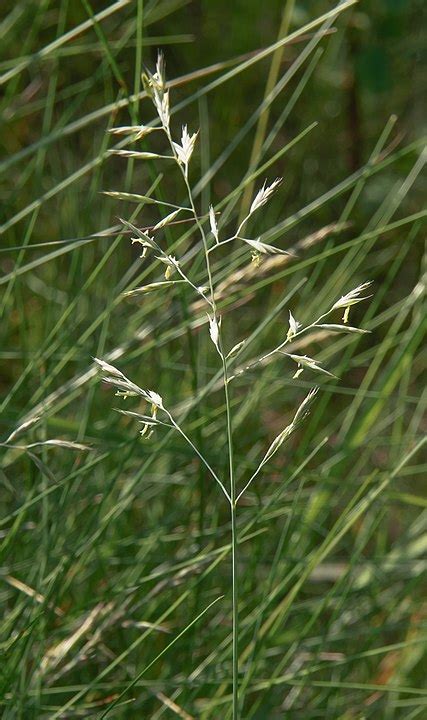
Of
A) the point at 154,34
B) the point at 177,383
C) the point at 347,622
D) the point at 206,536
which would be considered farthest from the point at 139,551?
the point at 154,34

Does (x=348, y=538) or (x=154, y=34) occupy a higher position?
(x=154, y=34)

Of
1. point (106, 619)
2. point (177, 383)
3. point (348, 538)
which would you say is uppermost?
point (106, 619)

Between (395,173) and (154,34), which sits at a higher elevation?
(154,34)

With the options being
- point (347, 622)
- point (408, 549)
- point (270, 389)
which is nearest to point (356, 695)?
point (347, 622)

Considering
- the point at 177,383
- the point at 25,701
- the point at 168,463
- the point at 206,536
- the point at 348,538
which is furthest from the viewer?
the point at 348,538

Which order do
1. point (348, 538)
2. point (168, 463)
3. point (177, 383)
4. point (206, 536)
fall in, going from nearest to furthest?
point (206, 536)
point (168, 463)
point (177, 383)
point (348, 538)

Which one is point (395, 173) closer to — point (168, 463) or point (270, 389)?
point (270, 389)

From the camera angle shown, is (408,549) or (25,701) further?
(408,549)

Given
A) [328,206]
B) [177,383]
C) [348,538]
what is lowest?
[348,538]

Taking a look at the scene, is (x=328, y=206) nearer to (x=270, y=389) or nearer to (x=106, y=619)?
(x=270, y=389)
